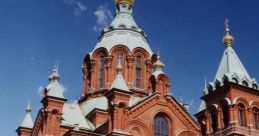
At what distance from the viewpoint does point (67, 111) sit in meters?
43.8

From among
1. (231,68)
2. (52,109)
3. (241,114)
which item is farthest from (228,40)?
(52,109)

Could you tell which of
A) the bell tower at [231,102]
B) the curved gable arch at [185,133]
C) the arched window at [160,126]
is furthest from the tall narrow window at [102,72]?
the bell tower at [231,102]

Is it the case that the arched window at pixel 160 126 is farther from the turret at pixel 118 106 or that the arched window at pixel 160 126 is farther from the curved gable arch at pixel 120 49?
Answer: the curved gable arch at pixel 120 49

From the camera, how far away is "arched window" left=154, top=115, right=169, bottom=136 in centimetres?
4053

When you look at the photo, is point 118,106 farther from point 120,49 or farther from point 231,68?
point 120,49

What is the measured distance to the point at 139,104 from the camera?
40.2m

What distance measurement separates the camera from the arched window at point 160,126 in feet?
133

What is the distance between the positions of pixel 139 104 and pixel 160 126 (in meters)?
2.36

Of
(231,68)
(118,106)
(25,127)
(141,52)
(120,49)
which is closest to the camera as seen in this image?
(118,106)

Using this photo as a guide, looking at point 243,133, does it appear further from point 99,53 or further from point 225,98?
point 99,53

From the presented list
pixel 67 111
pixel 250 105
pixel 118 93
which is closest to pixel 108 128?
pixel 118 93

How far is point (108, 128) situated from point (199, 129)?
7.70 metres

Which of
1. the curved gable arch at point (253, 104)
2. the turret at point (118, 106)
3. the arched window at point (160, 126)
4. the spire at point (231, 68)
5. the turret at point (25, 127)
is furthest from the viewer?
the turret at point (25, 127)

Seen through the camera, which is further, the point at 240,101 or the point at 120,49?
the point at 120,49
